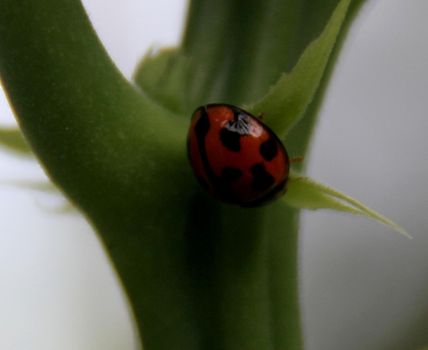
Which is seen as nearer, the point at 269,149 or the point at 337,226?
the point at 269,149

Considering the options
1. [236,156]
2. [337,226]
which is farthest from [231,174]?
[337,226]

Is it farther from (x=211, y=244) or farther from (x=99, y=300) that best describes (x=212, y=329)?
(x=99, y=300)

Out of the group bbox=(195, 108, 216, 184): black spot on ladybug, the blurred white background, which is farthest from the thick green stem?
the blurred white background

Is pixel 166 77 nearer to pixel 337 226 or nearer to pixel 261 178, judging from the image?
pixel 261 178

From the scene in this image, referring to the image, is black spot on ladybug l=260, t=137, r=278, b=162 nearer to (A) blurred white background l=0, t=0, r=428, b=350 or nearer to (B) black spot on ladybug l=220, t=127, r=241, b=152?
(B) black spot on ladybug l=220, t=127, r=241, b=152

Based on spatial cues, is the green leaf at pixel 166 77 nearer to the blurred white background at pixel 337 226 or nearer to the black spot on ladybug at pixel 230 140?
the black spot on ladybug at pixel 230 140

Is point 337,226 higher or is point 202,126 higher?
point 337,226

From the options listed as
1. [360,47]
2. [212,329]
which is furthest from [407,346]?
[212,329]
